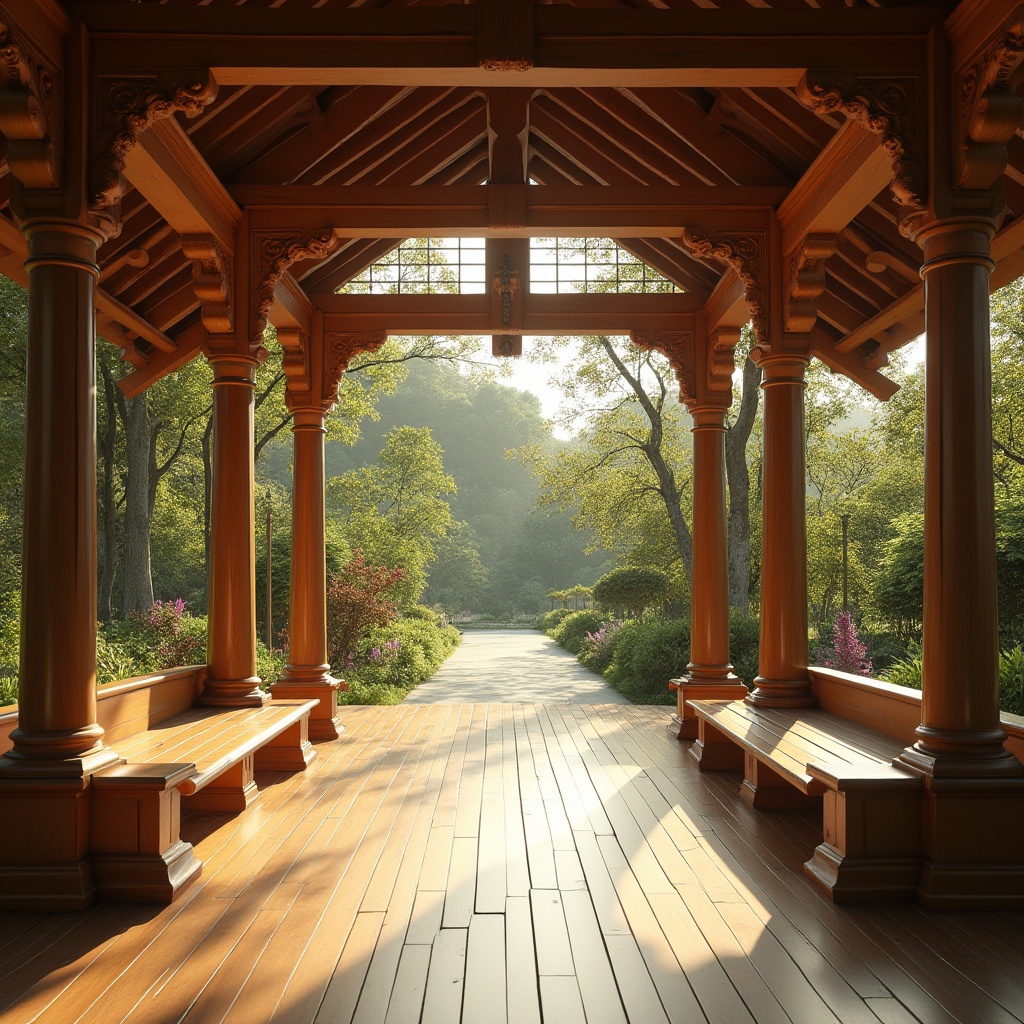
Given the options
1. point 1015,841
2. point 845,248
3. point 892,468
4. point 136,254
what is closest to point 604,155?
point 845,248

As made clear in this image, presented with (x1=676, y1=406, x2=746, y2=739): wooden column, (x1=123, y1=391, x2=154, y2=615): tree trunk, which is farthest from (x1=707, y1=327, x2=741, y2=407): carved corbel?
(x1=123, y1=391, x2=154, y2=615): tree trunk

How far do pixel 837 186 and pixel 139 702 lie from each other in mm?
4911

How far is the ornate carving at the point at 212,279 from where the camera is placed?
18.7 feet

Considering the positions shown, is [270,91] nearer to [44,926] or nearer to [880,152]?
[880,152]

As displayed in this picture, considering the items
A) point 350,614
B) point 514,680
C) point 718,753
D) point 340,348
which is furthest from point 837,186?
point 514,680

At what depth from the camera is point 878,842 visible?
151 inches

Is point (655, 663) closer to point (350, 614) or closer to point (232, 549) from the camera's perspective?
point (350, 614)

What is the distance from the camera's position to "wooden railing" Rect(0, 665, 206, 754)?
480cm

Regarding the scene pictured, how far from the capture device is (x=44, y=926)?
3516mm

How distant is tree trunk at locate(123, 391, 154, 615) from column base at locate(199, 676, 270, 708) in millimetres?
11131

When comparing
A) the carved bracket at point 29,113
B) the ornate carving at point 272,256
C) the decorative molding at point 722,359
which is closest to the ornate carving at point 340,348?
the ornate carving at point 272,256

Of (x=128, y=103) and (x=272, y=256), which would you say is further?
(x=272, y=256)

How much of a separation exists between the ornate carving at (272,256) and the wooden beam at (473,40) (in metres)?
2.05

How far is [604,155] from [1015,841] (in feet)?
17.5
